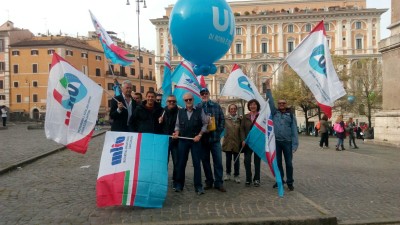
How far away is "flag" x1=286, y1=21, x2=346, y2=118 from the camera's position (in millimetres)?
7883

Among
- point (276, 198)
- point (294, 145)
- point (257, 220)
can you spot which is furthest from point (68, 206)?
point (294, 145)

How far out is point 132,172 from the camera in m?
6.79

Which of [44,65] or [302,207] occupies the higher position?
[44,65]

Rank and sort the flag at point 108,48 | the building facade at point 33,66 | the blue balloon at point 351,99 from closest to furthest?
the flag at point 108,48 < the blue balloon at point 351,99 < the building facade at point 33,66

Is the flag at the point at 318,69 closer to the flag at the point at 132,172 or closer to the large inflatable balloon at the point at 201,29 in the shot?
Answer: the large inflatable balloon at the point at 201,29

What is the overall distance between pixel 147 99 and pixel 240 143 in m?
2.33

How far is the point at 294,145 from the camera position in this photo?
8.59 m

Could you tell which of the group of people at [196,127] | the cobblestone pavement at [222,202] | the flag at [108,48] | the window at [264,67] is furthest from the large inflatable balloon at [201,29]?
the window at [264,67]

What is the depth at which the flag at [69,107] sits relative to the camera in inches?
278

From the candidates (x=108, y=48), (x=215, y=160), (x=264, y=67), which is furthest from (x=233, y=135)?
(x=264, y=67)

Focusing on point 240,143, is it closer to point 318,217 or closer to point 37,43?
point 318,217

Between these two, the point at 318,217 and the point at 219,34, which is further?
the point at 219,34

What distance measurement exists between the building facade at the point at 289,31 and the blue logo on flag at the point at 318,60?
84.2m

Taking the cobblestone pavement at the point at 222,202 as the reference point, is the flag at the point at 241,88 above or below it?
above
